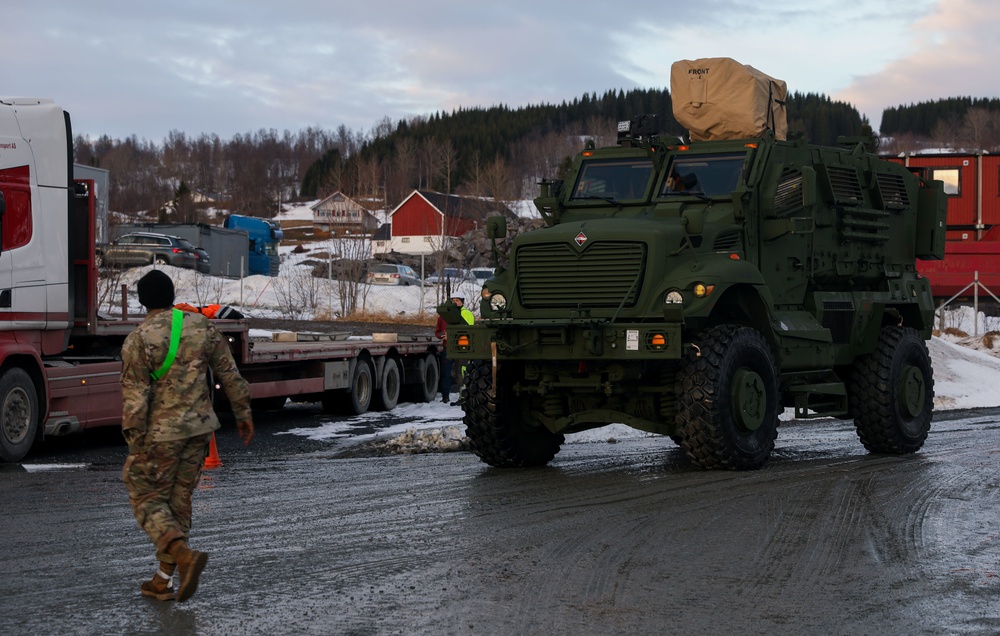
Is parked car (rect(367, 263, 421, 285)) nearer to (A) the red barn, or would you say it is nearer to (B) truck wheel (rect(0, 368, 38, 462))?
(A) the red barn

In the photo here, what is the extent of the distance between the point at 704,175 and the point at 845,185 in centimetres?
208

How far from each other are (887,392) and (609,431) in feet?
13.2

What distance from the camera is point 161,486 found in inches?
275

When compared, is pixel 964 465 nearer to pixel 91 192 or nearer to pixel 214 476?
pixel 214 476

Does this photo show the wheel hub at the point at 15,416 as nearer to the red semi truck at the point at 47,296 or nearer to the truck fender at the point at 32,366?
the red semi truck at the point at 47,296

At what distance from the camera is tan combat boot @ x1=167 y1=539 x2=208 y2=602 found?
22.0 ft

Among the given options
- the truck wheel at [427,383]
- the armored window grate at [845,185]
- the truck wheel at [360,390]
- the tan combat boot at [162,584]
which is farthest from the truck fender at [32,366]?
the truck wheel at [427,383]

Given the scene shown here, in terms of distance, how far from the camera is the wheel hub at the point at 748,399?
1196 cm

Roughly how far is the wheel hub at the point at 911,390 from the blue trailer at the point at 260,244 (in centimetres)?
4549

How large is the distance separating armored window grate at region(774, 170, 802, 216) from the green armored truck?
0.07 ft

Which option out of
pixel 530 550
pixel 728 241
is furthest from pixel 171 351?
pixel 728 241

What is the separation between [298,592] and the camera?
23.0ft

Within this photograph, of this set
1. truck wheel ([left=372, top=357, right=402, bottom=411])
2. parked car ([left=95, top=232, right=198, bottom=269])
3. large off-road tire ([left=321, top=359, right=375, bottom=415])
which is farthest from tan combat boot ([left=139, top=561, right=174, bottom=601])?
parked car ([left=95, top=232, right=198, bottom=269])

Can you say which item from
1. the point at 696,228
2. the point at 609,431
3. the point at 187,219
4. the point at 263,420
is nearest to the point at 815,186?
the point at 696,228
